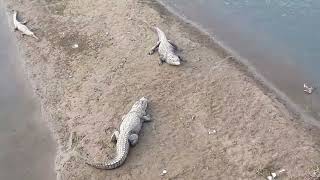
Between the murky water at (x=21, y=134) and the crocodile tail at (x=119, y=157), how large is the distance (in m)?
1.04

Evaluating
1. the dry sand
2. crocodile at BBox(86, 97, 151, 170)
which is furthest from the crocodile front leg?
crocodile at BBox(86, 97, 151, 170)

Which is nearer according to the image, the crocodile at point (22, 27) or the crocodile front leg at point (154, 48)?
the crocodile front leg at point (154, 48)

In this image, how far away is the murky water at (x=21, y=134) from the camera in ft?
33.4

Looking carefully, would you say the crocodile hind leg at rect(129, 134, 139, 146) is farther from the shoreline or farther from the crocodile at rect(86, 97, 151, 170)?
the shoreline

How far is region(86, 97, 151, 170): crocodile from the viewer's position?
968cm

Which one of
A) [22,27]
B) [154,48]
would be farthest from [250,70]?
[22,27]

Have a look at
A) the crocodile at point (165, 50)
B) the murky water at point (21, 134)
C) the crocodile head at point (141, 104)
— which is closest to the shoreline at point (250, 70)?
the crocodile at point (165, 50)

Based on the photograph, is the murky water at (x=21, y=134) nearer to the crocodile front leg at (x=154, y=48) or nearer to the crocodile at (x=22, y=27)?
the crocodile at (x=22, y=27)

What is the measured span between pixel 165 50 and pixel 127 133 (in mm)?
3190

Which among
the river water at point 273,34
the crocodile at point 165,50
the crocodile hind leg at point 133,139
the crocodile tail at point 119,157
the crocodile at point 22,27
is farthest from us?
the crocodile at point 22,27

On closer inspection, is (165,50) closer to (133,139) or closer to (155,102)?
(155,102)

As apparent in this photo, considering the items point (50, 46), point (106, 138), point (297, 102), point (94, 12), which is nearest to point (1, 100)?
point (50, 46)

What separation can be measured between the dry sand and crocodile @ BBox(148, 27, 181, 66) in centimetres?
20

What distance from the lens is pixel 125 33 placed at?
13.9m
